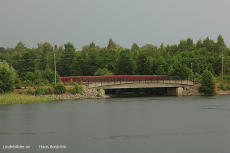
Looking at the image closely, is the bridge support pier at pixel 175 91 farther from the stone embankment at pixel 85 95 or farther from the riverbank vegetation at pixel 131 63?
Result: the stone embankment at pixel 85 95

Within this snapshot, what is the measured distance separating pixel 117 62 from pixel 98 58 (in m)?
10.7

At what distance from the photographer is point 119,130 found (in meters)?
→ 34.9

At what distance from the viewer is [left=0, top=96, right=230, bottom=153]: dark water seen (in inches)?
1101

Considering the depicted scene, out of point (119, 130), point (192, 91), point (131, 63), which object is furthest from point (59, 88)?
point (131, 63)

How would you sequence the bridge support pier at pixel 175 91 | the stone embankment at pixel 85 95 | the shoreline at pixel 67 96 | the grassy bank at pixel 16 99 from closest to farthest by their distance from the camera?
the grassy bank at pixel 16 99 → the shoreline at pixel 67 96 → the stone embankment at pixel 85 95 → the bridge support pier at pixel 175 91

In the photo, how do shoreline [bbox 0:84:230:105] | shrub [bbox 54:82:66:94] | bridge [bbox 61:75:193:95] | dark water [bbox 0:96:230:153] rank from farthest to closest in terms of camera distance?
bridge [bbox 61:75:193:95], shrub [bbox 54:82:66:94], shoreline [bbox 0:84:230:105], dark water [bbox 0:96:230:153]

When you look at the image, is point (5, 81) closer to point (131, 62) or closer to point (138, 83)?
point (138, 83)

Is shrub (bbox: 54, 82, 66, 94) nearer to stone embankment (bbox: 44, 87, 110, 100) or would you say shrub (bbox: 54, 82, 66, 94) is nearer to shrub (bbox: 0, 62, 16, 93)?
stone embankment (bbox: 44, 87, 110, 100)

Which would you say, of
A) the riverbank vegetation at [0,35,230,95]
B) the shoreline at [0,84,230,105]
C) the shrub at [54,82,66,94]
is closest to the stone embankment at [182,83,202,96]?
the shoreline at [0,84,230,105]

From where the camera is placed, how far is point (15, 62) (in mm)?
121625

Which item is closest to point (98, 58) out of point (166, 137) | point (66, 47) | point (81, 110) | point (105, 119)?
point (66, 47)

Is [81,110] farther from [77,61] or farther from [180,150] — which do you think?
[77,61]

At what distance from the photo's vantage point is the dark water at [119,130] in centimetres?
2795

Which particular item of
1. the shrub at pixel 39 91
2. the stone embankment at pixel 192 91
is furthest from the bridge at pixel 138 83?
the shrub at pixel 39 91
